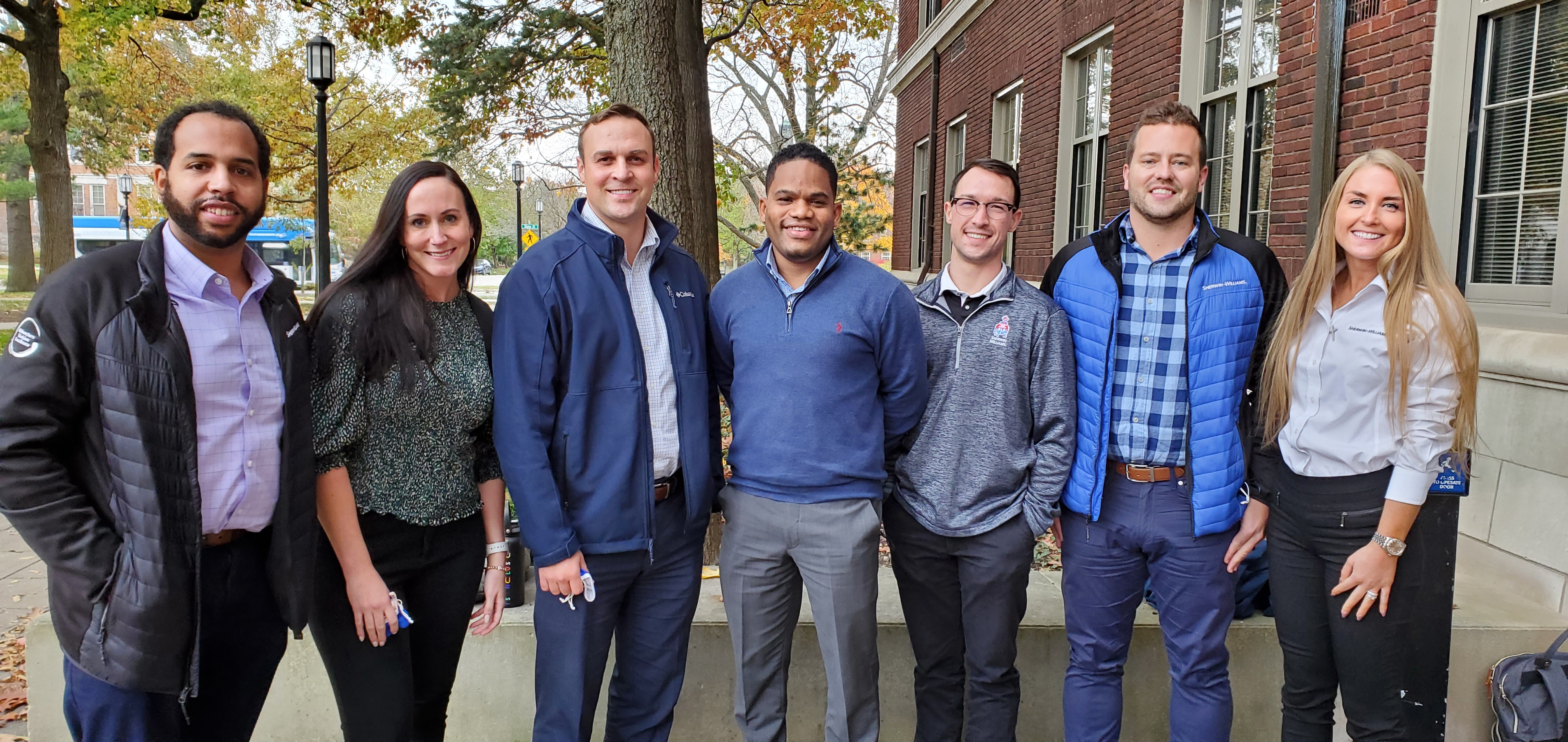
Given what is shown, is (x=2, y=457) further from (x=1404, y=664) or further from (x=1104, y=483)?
(x=1404, y=664)

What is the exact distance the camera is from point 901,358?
2.95 metres

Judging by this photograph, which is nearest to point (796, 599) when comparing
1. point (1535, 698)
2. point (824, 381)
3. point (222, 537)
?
point (824, 381)

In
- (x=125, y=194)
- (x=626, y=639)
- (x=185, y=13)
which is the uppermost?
(x=185, y=13)

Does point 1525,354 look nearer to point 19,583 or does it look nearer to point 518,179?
point 19,583

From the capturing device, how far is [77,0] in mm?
13852

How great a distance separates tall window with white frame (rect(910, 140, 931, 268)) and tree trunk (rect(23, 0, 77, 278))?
15.9 metres

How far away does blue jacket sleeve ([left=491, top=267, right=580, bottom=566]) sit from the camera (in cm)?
261

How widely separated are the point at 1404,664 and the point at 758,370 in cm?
204

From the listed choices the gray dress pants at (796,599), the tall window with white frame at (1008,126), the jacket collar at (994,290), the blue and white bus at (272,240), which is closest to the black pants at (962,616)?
the gray dress pants at (796,599)

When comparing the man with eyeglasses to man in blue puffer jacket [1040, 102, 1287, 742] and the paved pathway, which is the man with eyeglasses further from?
the paved pathway

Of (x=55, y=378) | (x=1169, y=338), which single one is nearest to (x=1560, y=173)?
(x=1169, y=338)

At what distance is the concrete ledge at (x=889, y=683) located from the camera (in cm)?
371

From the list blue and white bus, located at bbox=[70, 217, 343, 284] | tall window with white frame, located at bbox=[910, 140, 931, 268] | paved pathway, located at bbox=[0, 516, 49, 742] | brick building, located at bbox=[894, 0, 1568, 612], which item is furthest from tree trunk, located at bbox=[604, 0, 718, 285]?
blue and white bus, located at bbox=[70, 217, 343, 284]

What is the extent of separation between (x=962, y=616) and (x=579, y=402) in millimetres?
1467
